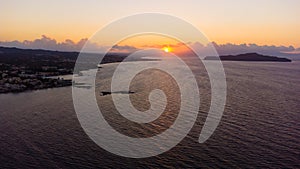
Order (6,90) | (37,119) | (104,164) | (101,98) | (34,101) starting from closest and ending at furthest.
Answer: (104,164)
(37,119)
(34,101)
(101,98)
(6,90)

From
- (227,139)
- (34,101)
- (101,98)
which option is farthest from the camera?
(101,98)

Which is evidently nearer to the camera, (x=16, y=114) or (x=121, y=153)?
(x=121, y=153)

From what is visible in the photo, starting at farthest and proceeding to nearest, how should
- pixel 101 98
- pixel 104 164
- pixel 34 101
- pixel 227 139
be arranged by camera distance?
pixel 101 98 < pixel 34 101 < pixel 227 139 < pixel 104 164

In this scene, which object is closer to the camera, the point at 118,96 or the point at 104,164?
the point at 104,164

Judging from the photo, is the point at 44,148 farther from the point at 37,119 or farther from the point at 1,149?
the point at 37,119

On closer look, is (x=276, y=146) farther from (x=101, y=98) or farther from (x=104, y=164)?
(x=101, y=98)

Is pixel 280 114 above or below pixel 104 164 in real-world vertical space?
above

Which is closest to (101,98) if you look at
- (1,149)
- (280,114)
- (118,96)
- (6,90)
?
(118,96)

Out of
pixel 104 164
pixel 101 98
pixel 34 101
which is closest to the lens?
pixel 104 164

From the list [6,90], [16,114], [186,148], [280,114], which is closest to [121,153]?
[186,148]
